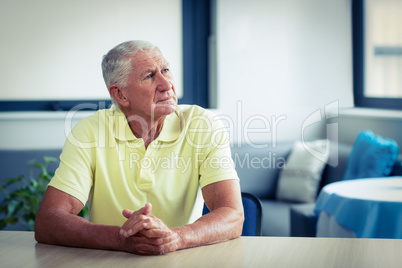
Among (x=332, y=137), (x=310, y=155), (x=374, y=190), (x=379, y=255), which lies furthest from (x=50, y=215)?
(x=332, y=137)

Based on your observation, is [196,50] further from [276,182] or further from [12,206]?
[12,206]

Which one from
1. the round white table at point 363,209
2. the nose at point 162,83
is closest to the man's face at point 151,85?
the nose at point 162,83

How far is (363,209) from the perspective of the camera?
8.09 feet

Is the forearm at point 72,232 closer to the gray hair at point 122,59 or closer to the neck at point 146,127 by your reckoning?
the neck at point 146,127

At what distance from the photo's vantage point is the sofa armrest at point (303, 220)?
330 centimetres

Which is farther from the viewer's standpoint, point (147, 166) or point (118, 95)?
point (118, 95)

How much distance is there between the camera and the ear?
180 centimetres

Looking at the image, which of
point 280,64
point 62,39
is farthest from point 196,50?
point 62,39

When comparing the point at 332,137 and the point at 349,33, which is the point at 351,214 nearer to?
the point at 332,137

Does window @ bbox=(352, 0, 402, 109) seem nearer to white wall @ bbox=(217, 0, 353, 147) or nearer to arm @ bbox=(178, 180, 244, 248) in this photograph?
white wall @ bbox=(217, 0, 353, 147)

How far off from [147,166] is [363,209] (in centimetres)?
127

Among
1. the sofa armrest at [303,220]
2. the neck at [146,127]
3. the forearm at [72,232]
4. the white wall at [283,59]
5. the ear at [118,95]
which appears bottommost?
the sofa armrest at [303,220]

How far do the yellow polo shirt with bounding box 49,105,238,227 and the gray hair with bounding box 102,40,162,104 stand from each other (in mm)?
169

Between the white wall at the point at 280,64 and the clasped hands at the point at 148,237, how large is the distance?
300 centimetres
